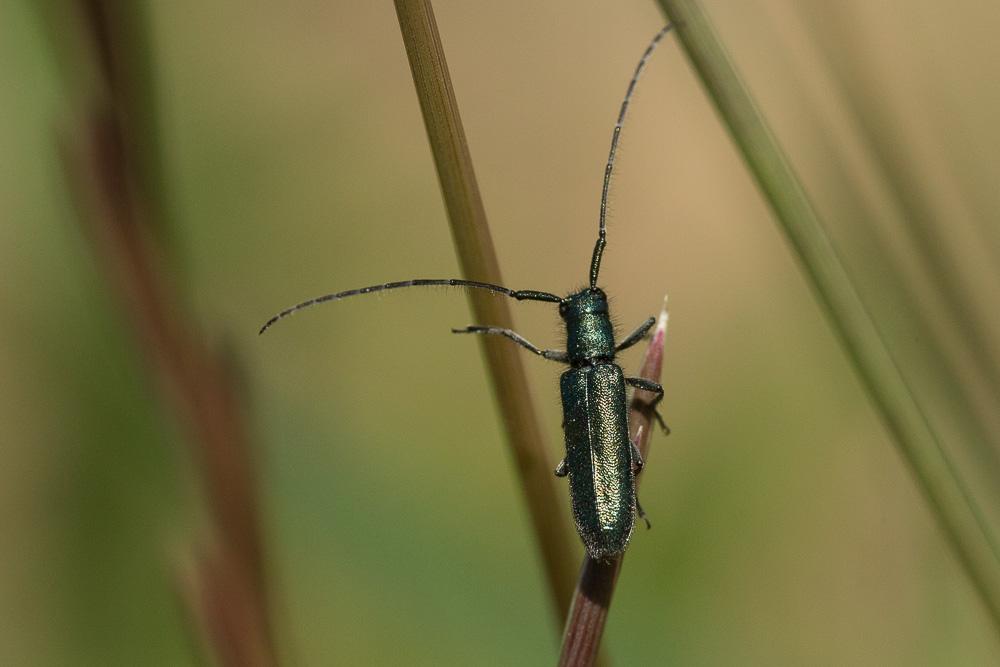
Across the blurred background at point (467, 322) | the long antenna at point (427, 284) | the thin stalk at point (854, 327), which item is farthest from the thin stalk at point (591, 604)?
the thin stalk at point (854, 327)

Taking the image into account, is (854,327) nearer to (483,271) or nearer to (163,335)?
(483,271)

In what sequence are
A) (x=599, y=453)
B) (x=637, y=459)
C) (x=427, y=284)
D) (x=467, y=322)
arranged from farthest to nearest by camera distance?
(x=467, y=322) < (x=599, y=453) < (x=427, y=284) < (x=637, y=459)

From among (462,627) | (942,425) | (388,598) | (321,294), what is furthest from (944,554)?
(321,294)

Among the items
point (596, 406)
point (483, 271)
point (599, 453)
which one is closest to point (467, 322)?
point (596, 406)

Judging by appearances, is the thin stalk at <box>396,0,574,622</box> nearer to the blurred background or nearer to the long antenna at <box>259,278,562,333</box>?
the long antenna at <box>259,278,562,333</box>

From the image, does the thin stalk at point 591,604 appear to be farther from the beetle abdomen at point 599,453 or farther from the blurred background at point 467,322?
the beetle abdomen at point 599,453

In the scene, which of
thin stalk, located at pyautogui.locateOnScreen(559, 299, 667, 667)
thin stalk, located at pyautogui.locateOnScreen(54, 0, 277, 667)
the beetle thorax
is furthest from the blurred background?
the beetle thorax
